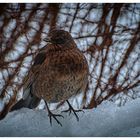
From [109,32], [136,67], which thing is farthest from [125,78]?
[109,32]

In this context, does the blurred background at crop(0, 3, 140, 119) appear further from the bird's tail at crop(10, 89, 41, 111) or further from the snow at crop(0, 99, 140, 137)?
the snow at crop(0, 99, 140, 137)

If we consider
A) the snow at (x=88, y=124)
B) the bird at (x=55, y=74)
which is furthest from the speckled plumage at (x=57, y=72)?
the snow at (x=88, y=124)

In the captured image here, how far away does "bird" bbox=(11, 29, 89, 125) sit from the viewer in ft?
10.3

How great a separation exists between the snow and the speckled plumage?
0.20 m

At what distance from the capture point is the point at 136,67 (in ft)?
11.8

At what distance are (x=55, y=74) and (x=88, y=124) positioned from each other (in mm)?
343

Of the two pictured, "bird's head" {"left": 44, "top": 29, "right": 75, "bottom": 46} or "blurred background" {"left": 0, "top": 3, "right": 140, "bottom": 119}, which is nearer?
"bird's head" {"left": 44, "top": 29, "right": 75, "bottom": 46}

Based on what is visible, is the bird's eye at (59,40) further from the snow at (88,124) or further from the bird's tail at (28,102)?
the snow at (88,124)

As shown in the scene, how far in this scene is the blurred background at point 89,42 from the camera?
3543mm

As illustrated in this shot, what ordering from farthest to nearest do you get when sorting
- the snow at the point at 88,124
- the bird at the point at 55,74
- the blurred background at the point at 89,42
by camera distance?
the blurred background at the point at 89,42 < the bird at the point at 55,74 < the snow at the point at 88,124

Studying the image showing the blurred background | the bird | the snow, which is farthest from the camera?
the blurred background

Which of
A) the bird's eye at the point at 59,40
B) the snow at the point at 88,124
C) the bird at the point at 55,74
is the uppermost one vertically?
the bird's eye at the point at 59,40

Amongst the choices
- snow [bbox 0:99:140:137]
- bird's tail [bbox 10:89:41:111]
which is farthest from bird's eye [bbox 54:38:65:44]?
snow [bbox 0:99:140:137]

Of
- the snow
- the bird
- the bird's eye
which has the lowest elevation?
the snow
